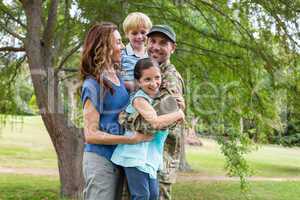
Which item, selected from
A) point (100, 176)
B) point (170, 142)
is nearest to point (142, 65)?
point (170, 142)

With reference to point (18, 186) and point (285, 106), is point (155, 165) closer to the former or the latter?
point (285, 106)

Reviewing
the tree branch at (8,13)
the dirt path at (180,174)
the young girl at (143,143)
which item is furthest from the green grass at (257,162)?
the young girl at (143,143)

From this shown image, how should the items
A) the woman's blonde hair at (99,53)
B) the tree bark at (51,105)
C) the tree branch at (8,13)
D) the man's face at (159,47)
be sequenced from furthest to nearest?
the tree branch at (8,13)
the tree bark at (51,105)
the man's face at (159,47)
the woman's blonde hair at (99,53)

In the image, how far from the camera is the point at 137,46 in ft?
9.68

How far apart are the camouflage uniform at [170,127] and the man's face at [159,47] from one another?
0.05 meters

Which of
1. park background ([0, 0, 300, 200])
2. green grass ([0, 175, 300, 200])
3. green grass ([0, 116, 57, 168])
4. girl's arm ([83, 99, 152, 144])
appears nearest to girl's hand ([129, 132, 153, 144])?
girl's arm ([83, 99, 152, 144])

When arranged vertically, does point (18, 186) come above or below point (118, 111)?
below

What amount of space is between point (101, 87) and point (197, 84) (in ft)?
23.5

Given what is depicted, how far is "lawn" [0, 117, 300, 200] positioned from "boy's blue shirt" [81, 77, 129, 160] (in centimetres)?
830

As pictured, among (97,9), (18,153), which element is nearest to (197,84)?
(97,9)

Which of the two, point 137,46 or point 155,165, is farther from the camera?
point 137,46

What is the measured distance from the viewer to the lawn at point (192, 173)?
12375 mm

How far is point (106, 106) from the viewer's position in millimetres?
2691

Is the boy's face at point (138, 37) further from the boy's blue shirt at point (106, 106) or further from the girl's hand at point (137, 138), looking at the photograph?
the girl's hand at point (137, 138)
